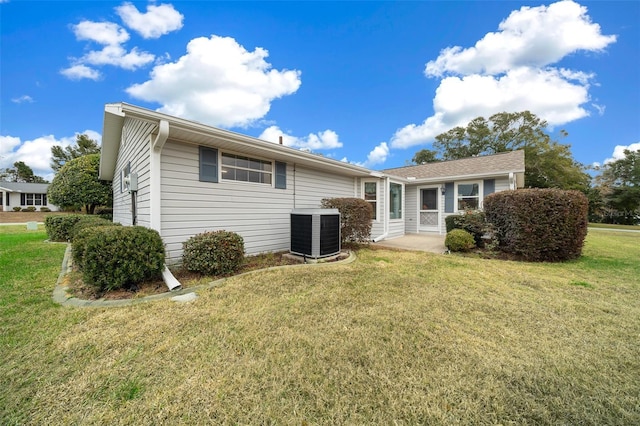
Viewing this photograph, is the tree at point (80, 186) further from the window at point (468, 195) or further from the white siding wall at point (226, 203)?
the window at point (468, 195)

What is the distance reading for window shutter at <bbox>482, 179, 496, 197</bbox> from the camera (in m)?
9.73

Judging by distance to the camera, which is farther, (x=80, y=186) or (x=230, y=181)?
(x=80, y=186)

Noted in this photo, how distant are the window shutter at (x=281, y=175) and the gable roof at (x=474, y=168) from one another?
706 cm

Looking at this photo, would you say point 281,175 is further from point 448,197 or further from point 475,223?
point 448,197

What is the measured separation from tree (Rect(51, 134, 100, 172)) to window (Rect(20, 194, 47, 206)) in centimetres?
368

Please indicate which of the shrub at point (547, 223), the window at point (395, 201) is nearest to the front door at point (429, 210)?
the window at point (395, 201)

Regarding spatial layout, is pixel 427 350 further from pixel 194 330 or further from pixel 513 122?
pixel 513 122

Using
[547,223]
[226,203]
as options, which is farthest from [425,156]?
[226,203]

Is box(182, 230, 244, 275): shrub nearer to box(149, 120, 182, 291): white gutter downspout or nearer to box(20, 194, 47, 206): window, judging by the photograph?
box(149, 120, 182, 291): white gutter downspout

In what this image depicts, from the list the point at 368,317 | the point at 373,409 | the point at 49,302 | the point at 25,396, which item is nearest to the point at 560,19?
the point at 368,317

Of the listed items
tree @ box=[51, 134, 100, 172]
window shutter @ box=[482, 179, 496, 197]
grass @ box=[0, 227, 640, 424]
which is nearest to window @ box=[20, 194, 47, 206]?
tree @ box=[51, 134, 100, 172]

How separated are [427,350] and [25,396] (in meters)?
3.04

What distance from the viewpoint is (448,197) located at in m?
10.6

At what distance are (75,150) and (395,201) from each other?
36.6 metres
